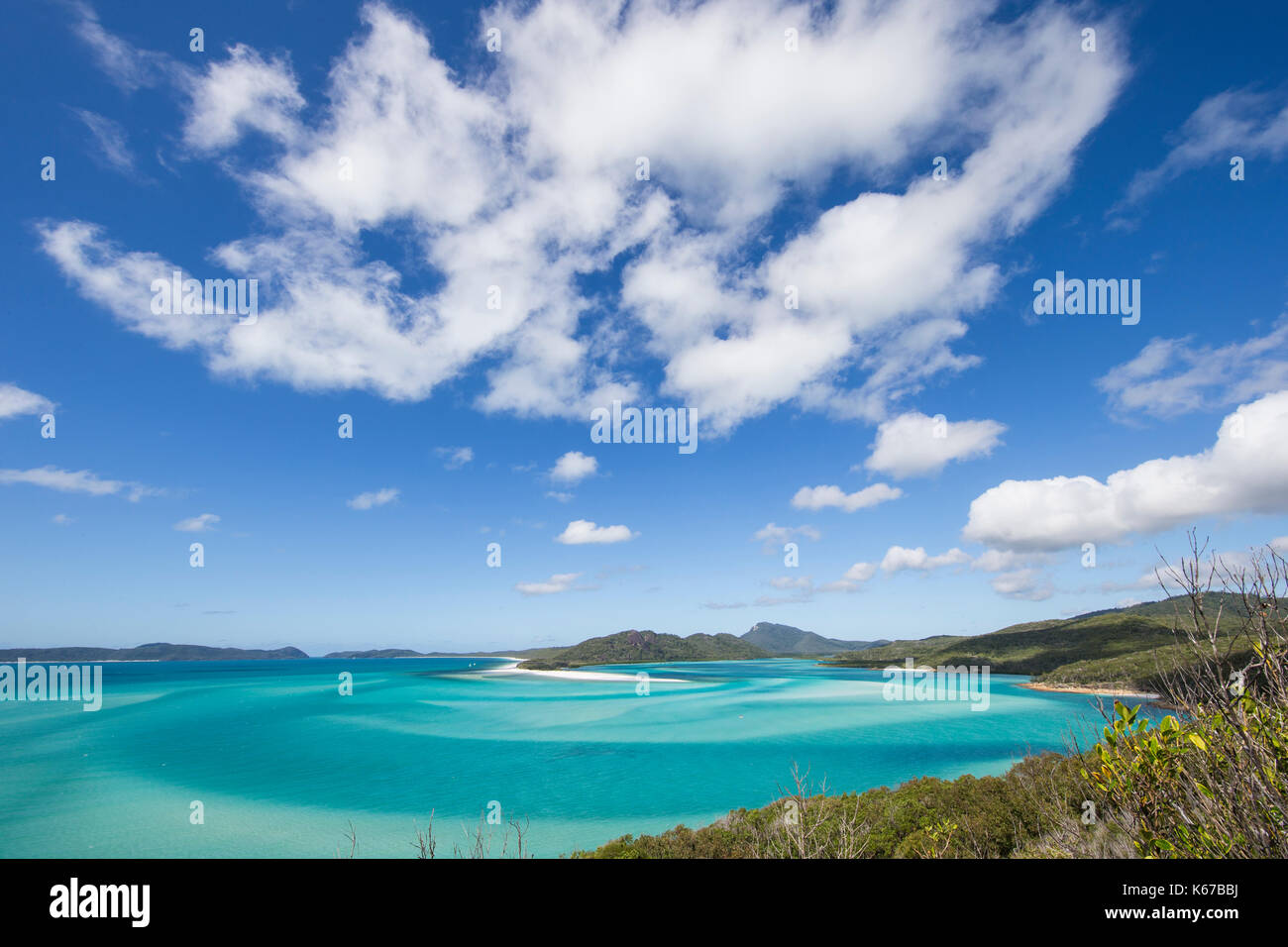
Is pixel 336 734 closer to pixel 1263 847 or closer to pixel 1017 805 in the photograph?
pixel 1017 805

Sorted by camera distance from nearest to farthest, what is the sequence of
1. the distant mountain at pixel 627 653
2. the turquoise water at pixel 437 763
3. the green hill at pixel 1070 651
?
the turquoise water at pixel 437 763 < the green hill at pixel 1070 651 < the distant mountain at pixel 627 653

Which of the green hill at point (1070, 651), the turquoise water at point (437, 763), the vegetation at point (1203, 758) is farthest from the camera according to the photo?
the green hill at point (1070, 651)

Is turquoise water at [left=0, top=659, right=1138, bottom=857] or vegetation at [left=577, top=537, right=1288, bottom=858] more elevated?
vegetation at [left=577, top=537, right=1288, bottom=858]

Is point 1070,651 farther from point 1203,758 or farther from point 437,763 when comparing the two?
point 1203,758

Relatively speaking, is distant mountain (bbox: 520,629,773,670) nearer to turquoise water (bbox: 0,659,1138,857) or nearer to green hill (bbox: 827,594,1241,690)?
green hill (bbox: 827,594,1241,690)

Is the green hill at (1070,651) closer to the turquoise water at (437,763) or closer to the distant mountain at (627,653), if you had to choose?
the turquoise water at (437,763)

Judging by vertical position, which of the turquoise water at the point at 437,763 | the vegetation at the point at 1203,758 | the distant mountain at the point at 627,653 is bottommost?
the distant mountain at the point at 627,653

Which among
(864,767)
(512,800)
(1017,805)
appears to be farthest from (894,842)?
(864,767)

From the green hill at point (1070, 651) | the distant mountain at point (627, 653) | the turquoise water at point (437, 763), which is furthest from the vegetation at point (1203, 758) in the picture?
the distant mountain at point (627, 653)

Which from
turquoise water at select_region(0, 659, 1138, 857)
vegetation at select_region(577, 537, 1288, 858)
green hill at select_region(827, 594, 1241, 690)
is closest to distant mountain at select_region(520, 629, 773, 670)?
green hill at select_region(827, 594, 1241, 690)
